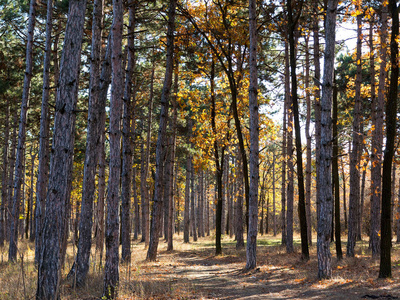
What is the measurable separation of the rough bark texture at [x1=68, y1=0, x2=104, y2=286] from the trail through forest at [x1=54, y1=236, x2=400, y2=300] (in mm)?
643

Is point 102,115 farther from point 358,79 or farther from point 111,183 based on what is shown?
point 358,79

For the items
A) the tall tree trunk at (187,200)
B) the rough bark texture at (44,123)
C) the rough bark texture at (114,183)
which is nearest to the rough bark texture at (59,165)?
the rough bark texture at (114,183)

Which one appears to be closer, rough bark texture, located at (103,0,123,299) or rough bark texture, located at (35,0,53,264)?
→ rough bark texture, located at (103,0,123,299)

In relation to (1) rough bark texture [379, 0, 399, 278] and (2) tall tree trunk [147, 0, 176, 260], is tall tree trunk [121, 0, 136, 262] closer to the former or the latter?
(2) tall tree trunk [147, 0, 176, 260]

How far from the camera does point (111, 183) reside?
23.4ft

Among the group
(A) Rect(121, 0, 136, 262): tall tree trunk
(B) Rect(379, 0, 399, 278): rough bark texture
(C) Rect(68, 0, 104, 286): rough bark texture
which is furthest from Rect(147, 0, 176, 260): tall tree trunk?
(B) Rect(379, 0, 399, 278): rough bark texture

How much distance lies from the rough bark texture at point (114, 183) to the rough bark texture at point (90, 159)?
210 cm

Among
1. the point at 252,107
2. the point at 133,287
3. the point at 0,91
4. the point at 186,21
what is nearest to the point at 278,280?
the point at 133,287

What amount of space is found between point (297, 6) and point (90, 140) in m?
9.19

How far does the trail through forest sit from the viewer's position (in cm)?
759

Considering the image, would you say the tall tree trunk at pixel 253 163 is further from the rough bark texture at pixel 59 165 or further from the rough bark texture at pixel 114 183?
the rough bark texture at pixel 59 165

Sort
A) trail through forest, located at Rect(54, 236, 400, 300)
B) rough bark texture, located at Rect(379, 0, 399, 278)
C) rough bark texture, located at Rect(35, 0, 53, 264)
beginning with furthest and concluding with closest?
rough bark texture, located at Rect(35, 0, 53, 264)
rough bark texture, located at Rect(379, 0, 399, 278)
trail through forest, located at Rect(54, 236, 400, 300)

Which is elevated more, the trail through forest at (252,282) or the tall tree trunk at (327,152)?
the tall tree trunk at (327,152)

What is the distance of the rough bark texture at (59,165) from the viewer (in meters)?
6.05
